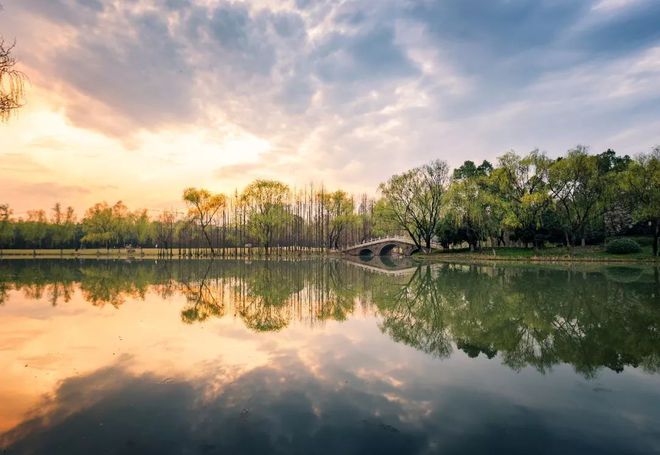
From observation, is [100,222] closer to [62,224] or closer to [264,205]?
[62,224]

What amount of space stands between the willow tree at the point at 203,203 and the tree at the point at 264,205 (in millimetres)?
5118

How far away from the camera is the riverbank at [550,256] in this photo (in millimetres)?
43719

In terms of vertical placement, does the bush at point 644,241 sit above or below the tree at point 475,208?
below

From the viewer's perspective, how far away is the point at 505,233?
63.9 metres

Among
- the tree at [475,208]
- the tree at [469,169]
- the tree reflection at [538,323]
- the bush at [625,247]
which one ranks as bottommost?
the tree reflection at [538,323]

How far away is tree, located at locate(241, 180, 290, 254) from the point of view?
7243 cm

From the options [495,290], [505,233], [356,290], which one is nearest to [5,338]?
[356,290]

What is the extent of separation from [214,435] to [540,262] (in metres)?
48.5

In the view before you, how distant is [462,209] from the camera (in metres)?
55.8

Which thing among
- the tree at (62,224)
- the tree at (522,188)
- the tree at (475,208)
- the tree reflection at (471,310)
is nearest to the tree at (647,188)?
the tree at (522,188)

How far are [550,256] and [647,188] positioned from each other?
12292 millimetres

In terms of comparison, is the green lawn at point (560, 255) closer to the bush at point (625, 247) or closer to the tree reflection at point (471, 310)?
the bush at point (625, 247)

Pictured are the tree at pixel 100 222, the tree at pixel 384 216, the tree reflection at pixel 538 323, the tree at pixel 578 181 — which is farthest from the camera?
the tree at pixel 100 222

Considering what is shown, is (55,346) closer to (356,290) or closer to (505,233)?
(356,290)
